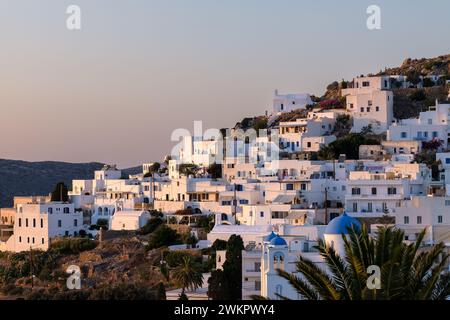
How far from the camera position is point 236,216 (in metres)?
48.8

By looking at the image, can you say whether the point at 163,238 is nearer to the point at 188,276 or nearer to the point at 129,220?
the point at 129,220

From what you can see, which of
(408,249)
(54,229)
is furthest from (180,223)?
(408,249)

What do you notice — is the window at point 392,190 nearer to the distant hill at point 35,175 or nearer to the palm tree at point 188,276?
the palm tree at point 188,276

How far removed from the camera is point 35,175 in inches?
3947

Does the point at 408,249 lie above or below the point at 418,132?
below

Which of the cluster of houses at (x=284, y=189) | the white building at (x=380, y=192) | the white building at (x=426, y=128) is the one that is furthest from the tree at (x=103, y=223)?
the white building at (x=426, y=128)

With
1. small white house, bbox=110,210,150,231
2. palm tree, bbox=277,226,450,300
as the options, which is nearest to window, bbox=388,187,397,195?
small white house, bbox=110,210,150,231

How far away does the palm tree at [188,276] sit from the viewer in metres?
39.0

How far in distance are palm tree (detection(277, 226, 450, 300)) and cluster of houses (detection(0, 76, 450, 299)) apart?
43.9 ft

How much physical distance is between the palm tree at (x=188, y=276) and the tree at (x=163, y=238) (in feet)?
18.9

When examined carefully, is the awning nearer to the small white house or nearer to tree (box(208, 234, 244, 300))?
the small white house

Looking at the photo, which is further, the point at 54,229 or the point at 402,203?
the point at 54,229

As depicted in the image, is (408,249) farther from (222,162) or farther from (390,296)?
(222,162)
